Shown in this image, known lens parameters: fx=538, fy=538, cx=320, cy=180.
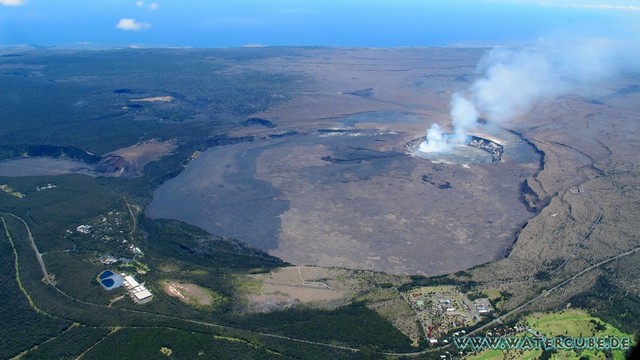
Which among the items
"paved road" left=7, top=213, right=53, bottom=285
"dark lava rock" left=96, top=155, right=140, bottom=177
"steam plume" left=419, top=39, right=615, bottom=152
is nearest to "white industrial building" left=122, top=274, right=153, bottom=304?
"paved road" left=7, top=213, right=53, bottom=285

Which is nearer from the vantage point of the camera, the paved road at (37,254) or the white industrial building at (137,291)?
A: the white industrial building at (137,291)

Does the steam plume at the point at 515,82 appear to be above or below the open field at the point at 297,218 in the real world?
above

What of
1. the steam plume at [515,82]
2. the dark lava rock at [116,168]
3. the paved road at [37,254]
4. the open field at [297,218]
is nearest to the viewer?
the open field at [297,218]

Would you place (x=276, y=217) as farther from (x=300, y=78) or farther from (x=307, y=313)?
(x=300, y=78)

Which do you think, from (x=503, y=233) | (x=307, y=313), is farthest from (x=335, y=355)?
(x=503, y=233)

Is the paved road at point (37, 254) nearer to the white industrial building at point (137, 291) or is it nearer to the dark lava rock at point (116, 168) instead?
the white industrial building at point (137, 291)

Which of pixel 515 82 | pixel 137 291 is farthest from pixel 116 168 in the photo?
pixel 515 82

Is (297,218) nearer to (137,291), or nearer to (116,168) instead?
(137,291)

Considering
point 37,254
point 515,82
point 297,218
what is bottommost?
point 297,218

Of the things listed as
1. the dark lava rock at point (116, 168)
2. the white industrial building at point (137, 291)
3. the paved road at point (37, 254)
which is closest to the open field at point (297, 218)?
the paved road at point (37, 254)

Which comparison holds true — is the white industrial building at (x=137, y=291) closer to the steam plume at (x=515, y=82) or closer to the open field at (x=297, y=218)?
the open field at (x=297, y=218)

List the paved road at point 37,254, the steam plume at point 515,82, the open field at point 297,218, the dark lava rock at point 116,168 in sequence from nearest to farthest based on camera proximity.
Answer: the open field at point 297,218 < the paved road at point 37,254 < the dark lava rock at point 116,168 < the steam plume at point 515,82
